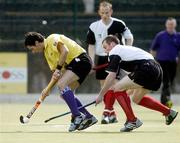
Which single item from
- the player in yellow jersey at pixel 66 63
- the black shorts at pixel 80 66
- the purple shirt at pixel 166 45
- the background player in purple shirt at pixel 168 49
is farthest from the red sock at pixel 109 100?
the purple shirt at pixel 166 45

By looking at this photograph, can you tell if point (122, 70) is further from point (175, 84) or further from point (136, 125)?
point (175, 84)

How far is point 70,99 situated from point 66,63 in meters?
0.56

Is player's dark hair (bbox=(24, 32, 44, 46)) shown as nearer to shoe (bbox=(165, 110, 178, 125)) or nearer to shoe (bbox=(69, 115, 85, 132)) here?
shoe (bbox=(69, 115, 85, 132))

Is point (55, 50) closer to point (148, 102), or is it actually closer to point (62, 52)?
point (62, 52)

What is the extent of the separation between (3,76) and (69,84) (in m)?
8.48

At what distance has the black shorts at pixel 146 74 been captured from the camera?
34.2 ft

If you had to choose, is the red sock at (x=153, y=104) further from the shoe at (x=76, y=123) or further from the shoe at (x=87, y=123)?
the shoe at (x=76, y=123)

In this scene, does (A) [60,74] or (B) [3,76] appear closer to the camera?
(A) [60,74]

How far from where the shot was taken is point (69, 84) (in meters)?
10.7

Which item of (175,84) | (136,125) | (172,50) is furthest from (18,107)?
(136,125)

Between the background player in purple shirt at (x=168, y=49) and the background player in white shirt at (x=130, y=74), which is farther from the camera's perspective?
the background player in purple shirt at (x=168, y=49)

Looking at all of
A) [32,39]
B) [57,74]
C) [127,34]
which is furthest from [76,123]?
[127,34]

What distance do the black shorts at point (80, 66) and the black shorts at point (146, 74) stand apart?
23.8 inches

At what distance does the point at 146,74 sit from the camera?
10422 mm
